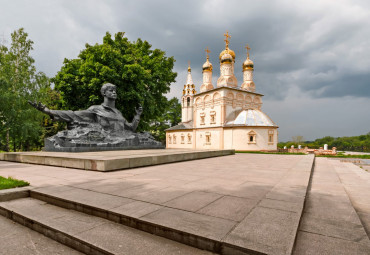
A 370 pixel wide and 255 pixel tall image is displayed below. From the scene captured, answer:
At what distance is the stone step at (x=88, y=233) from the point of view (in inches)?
85.3

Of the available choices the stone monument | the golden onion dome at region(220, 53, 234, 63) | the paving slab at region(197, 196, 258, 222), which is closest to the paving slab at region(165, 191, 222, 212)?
the paving slab at region(197, 196, 258, 222)

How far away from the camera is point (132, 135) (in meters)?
14.4

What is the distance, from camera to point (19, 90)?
2073cm

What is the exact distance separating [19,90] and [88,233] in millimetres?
24863

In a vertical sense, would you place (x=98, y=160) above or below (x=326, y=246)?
above

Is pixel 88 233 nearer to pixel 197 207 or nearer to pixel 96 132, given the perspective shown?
pixel 197 207

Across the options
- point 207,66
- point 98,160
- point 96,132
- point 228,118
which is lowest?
point 98,160

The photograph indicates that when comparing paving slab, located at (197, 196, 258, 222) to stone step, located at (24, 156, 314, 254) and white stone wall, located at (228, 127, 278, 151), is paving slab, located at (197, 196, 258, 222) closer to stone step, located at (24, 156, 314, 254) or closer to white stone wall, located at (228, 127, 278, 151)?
stone step, located at (24, 156, 314, 254)

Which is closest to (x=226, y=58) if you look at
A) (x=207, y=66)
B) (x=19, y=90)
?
(x=207, y=66)

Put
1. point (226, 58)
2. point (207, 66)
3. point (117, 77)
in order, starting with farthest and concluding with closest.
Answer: point (207, 66)
point (226, 58)
point (117, 77)

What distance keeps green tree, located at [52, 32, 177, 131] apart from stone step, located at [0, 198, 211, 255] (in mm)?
14297

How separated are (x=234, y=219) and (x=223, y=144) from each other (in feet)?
106

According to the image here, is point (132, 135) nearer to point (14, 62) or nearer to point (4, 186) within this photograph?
point (4, 186)

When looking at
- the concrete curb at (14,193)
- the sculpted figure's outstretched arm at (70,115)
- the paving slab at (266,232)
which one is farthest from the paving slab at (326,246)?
the sculpted figure's outstretched arm at (70,115)
